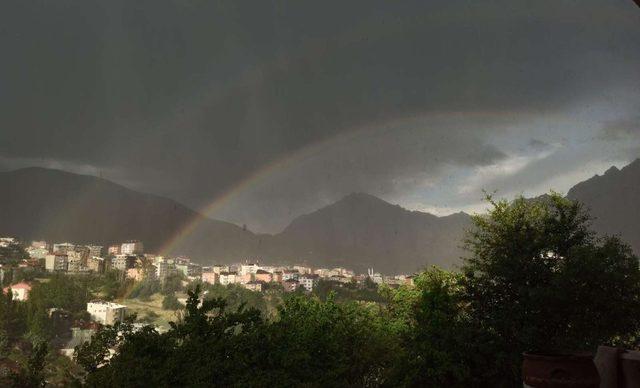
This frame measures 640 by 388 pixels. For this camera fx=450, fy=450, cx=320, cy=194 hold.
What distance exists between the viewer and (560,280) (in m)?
13.0

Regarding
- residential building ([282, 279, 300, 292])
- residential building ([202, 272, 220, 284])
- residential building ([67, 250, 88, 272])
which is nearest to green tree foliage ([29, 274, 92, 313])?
residential building ([67, 250, 88, 272])

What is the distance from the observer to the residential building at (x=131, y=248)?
402ft

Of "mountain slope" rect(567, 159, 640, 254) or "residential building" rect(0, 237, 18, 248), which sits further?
"mountain slope" rect(567, 159, 640, 254)

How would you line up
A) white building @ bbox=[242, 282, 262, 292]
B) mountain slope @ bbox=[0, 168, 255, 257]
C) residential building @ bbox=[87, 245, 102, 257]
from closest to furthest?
white building @ bbox=[242, 282, 262, 292] → residential building @ bbox=[87, 245, 102, 257] → mountain slope @ bbox=[0, 168, 255, 257]

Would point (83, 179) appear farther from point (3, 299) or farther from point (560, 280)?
point (560, 280)

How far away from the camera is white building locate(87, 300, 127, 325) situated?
64.1m

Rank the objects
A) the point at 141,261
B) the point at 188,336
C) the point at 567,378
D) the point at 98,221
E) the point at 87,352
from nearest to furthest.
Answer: the point at 567,378 < the point at 188,336 < the point at 87,352 < the point at 141,261 < the point at 98,221

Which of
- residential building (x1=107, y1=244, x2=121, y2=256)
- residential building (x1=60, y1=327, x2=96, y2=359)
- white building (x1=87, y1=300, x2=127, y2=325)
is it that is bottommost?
residential building (x1=60, y1=327, x2=96, y2=359)

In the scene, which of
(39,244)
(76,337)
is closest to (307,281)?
(76,337)

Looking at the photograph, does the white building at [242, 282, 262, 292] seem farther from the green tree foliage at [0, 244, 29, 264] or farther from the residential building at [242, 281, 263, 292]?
the green tree foliage at [0, 244, 29, 264]

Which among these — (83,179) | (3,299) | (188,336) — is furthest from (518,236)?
(83,179)

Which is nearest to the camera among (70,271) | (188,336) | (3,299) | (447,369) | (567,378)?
(567,378)

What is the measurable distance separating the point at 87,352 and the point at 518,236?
1659 cm

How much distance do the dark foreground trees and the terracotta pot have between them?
5.11 meters
